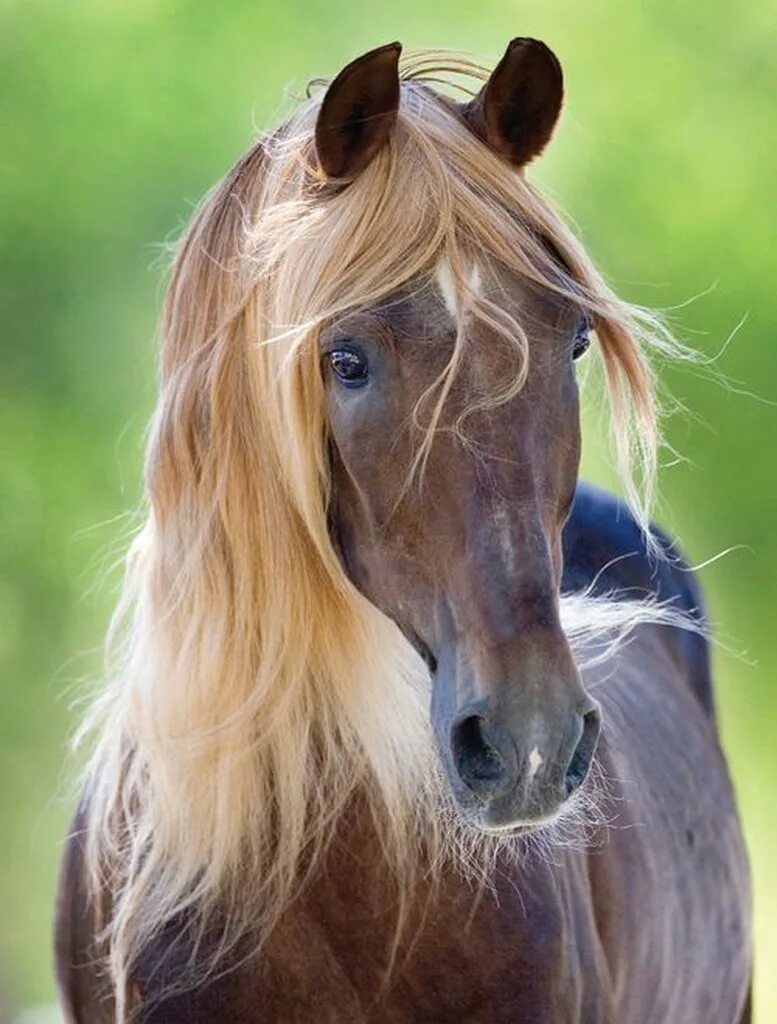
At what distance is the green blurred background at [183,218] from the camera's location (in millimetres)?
9125

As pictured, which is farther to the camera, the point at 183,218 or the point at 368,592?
the point at 183,218

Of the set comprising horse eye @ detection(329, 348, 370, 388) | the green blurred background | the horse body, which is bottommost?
the horse body

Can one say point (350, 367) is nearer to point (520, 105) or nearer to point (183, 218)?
point (520, 105)

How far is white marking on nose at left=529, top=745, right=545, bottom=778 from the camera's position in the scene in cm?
223

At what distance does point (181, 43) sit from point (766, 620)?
4.06 m

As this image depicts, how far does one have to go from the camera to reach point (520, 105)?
8.80ft

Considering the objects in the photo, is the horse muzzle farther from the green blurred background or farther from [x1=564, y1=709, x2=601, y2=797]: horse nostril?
the green blurred background

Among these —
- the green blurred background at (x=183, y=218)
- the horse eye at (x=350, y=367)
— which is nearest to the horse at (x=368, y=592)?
the horse eye at (x=350, y=367)

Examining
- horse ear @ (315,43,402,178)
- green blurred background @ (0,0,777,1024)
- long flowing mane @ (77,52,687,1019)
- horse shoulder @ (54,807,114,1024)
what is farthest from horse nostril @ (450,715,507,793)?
green blurred background @ (0,0,777,1024)

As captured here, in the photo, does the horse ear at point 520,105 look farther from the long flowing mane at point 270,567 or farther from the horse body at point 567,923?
the horse body at point 567,923

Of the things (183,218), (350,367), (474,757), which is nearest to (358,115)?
(350,367)

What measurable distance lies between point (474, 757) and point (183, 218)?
24.2 ft

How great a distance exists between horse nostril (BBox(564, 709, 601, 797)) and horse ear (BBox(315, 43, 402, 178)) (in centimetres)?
80

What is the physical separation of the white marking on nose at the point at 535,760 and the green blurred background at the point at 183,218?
6.75 metres
